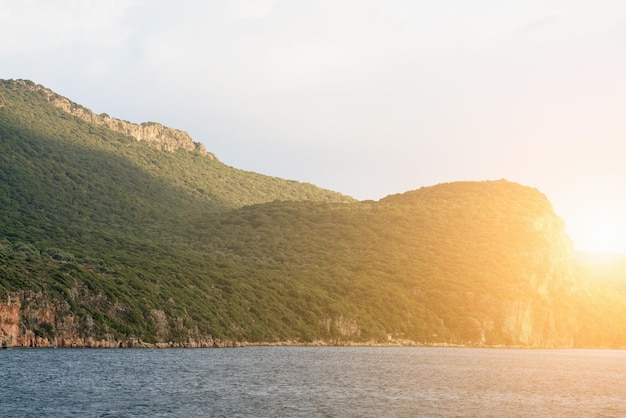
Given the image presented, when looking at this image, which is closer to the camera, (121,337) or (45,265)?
(121,337)

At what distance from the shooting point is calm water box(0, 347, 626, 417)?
61.8m

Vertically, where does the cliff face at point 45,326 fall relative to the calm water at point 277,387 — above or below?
above

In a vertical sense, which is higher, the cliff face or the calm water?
the cliff face

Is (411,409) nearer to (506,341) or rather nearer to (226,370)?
(226,370)

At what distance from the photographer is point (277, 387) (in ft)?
254

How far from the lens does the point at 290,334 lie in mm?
159500

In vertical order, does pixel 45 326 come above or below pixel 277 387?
above

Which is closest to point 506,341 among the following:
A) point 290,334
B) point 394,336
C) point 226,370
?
point 394,336

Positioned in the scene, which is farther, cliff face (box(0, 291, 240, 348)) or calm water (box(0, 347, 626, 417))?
cliff face (box(0, 291, 240, 348))

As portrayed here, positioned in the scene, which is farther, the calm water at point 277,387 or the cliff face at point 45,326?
the cliff face at point 45,326

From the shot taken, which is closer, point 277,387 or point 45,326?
point 277,387

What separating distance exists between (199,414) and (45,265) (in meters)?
80.3

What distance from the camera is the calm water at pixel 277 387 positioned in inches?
2431

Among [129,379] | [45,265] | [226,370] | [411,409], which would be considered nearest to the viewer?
[411,409]
